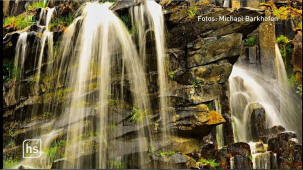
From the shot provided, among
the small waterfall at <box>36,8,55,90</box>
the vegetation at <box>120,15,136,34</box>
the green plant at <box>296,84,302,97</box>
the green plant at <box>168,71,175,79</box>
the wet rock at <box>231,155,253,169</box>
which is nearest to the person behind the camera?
the wet rock at <box>231,155,253,169</box>

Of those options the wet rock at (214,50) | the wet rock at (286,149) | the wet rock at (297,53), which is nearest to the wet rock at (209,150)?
the wet rock at (286,149)

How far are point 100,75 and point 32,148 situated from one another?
1.46 m

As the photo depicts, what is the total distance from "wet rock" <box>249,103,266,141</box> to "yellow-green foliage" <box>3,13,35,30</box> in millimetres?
3935

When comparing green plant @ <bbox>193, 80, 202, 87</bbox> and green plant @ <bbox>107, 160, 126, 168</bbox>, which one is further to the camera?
green plant @ <bbox>193, 80, 202, 87</bbox>

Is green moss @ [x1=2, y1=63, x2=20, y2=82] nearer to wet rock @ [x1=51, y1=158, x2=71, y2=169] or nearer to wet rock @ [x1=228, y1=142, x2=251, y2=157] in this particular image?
wet rock @ [x1=51, y1=158, x2=71, y2=169]

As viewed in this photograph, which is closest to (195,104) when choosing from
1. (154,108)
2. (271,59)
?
(154,108)

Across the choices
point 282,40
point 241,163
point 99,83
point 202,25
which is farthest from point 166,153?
point 282,40

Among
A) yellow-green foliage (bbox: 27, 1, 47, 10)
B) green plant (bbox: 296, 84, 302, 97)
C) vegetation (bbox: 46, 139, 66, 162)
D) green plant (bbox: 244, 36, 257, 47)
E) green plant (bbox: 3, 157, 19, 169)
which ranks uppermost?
yellow-green foliage (bbox: 27, 1, 47, 10)

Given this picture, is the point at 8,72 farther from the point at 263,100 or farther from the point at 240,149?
the point at 263,100

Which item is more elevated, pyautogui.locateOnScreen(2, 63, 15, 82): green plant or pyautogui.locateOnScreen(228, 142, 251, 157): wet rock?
pyautogui.locateOnScreen(2, 63, 15, 82): green plant

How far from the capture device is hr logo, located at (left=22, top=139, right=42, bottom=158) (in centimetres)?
425

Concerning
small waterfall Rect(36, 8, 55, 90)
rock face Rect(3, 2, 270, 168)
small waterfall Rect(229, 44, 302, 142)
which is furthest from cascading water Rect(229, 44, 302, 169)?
small waterfall Rect(36, 8, 55, 90)

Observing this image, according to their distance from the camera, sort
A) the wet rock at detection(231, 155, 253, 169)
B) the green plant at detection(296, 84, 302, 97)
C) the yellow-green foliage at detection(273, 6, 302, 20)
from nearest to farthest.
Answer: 1. the wet rock at detection(231, 155, 253, 169)
2. the green plant at detection(296, 84, 302, 97)
3. the yellow-green foliage at detection(273, 6, 302, 20)

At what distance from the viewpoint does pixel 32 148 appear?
4285 mm
